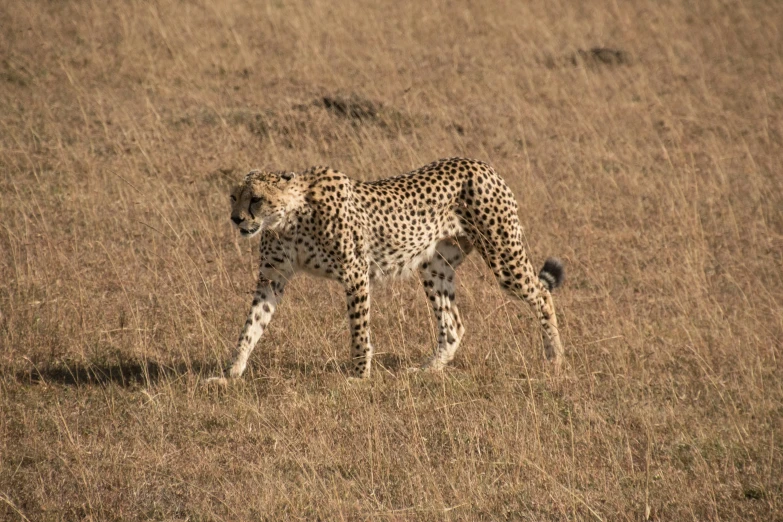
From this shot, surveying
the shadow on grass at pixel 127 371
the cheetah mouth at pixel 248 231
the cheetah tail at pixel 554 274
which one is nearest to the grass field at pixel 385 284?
the shadow on grass at pixel 127 371

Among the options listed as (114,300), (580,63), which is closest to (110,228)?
(114,300)

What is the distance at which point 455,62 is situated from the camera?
1179 cm

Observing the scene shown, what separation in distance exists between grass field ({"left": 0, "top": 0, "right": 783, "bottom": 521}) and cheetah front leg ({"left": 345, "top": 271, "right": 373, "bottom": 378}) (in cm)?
17

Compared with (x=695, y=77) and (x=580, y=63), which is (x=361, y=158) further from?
(x=695, y=77)

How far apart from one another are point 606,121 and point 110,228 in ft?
17.8

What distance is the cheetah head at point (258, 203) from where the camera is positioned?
5.35m

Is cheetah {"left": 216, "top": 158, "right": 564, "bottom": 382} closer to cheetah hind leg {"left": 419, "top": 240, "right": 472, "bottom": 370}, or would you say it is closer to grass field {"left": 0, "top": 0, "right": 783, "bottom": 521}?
cheetah hind leg {"left": 419, "top": 240, "right": 472, "bottom": 370}

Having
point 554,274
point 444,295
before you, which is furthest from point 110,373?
point 554,274

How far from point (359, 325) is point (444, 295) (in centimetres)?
78

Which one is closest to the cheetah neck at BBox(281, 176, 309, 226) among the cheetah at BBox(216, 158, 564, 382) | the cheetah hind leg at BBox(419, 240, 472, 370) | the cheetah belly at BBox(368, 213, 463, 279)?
the cheetah at BBox(216, 158, 564, 382)

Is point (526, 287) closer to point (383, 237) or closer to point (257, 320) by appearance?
point (383, 237)

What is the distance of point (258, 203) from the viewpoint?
17.6ft

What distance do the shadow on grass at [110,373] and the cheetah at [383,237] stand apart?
13.0 inches

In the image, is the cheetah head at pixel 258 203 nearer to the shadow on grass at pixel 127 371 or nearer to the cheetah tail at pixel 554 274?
the shadow on grass at pixel 127 371
